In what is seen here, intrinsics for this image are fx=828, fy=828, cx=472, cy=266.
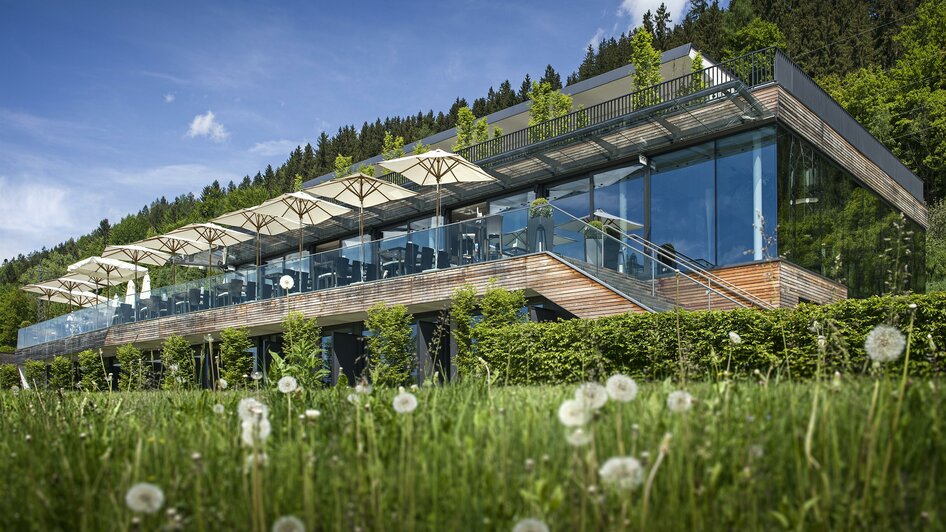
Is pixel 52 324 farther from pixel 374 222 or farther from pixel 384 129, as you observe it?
pixel 384 129

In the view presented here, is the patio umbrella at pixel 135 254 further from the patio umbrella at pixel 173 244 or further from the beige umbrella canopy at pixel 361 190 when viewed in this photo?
the beige umbrella canopy at pixel 361 190

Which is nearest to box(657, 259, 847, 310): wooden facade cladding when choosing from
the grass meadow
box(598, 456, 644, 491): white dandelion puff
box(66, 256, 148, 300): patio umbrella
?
the grass meadow

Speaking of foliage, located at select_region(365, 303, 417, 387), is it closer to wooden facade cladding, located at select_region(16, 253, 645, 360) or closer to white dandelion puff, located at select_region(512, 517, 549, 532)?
wooden facade cladding, located at select_region(16, 253, 645, 360)

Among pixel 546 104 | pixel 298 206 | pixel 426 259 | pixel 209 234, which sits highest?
pixel 546 104

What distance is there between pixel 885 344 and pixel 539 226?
12489 mm

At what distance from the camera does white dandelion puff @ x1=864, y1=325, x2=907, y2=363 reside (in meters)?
3.41

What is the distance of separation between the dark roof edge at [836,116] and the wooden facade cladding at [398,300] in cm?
645

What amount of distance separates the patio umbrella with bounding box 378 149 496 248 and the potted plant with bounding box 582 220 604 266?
488cm

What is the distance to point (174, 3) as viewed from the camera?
2911 centimetres

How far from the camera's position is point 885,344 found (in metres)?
3.47

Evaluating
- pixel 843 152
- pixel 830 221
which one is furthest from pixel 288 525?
pixel 843 152

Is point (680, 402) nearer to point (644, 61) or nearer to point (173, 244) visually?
point (644, 61)

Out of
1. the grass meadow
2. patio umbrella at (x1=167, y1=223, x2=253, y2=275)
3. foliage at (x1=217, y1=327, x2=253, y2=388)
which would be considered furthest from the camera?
patio umbrella at (x1=167, y1=223, x2=253, y2=275)

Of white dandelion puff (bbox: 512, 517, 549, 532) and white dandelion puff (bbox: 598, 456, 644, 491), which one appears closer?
white dandelion puff (bbox: 512, 517, 549, 532)
